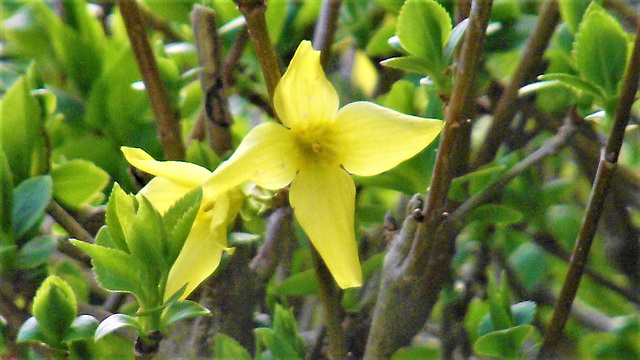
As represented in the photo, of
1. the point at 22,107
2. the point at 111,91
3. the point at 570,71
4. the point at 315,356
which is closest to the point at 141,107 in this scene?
the point at 111,91

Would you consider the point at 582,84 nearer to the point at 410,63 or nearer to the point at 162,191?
the point at 410,63

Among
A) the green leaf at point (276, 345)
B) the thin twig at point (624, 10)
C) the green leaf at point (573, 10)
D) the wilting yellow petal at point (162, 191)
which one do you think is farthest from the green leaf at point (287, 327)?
the thin twig at point (624, 10)

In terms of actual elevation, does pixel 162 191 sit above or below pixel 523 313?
above

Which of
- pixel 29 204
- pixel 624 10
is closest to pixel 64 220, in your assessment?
pixel 29 204

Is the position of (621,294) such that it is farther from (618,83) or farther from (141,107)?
(141,107)

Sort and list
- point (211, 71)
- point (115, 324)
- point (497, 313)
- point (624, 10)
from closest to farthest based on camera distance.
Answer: point (115, 324) < point (497, 313) < point (211, 71) < point (624, 10)

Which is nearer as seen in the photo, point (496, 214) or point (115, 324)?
point (115, 324)

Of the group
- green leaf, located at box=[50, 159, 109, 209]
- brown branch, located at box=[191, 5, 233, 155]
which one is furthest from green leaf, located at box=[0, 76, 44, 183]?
brown branch, located at box=[191, 5, 233, 155]
